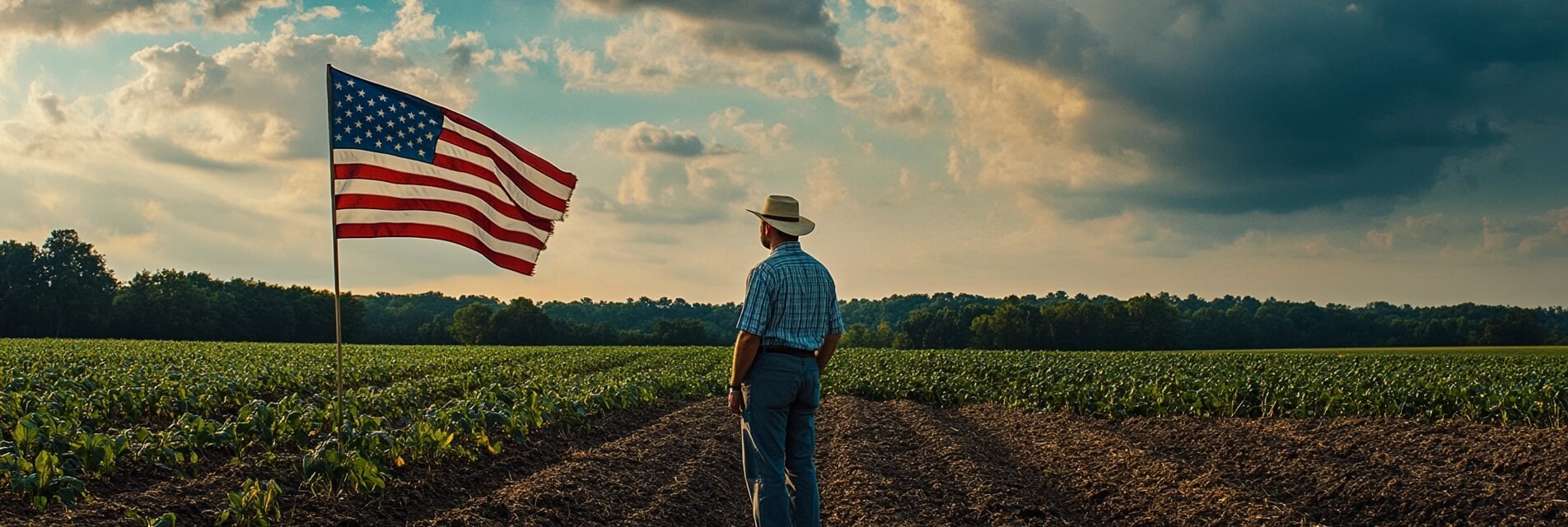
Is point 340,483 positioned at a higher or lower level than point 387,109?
lower

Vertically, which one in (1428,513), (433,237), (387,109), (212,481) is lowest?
(1428,513)

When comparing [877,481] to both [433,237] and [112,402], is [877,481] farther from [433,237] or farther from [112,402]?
[112,402]

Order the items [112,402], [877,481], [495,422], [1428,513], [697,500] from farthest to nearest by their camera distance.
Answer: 1. [112,402]
2. [495,422]
3. [877,481]
4. [697,500]
5. [1428,513]

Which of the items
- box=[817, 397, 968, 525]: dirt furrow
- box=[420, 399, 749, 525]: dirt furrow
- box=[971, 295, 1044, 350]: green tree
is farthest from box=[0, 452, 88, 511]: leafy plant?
box=[971, 295, 1044, 350]: green tree

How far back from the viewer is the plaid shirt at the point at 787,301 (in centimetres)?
646

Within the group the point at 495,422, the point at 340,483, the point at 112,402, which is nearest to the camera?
the point at 340,483

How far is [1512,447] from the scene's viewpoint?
1241cm

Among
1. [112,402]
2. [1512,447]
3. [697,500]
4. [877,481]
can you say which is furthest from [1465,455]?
[112,402]

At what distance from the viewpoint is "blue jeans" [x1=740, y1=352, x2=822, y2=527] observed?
6543mm

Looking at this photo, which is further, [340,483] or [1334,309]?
A: [1334,309]

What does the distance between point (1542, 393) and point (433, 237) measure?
1844cm

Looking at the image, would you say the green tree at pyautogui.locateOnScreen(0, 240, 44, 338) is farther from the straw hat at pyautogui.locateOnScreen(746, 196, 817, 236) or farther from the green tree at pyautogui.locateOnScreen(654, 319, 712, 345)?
the straw hat at pyautogui.locateOnScreen(746, 196, 817, 236)

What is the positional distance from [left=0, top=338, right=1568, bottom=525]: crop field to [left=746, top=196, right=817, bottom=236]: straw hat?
3404 millimetres

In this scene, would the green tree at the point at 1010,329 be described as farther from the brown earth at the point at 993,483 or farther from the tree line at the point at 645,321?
the brown earth at the point at 993,483
